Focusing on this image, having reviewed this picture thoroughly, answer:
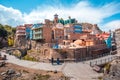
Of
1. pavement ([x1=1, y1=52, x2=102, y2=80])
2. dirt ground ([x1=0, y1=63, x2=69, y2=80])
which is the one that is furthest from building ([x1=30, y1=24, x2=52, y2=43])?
dirt ground ([x1=0, y1=63, x2=69, y2=80])

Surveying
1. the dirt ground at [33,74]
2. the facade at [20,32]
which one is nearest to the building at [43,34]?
the facade at [20,32]

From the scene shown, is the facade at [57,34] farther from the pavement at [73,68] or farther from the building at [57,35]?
the pavement at [73,68]

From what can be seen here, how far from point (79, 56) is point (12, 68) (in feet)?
46.0

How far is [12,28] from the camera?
305 ft

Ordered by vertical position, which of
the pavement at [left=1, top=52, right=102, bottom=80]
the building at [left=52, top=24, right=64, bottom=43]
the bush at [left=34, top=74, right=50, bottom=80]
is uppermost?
the building at [left=52, top=24, right=64, bottom=43]

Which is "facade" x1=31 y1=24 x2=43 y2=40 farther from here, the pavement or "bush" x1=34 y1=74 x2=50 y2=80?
"bush" x1=34 y1=74 x2=50 y2=80

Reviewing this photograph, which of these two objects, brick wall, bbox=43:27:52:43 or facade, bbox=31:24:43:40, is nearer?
brick wall, bbox=43:27:52:43

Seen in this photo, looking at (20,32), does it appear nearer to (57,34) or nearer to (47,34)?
(47,34)

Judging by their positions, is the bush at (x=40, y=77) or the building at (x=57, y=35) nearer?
the bush at (x=40, y=77)

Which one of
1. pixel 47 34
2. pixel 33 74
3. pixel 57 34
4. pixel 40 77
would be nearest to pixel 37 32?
pixel 47 34

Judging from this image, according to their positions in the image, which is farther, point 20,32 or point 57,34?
point 20,32

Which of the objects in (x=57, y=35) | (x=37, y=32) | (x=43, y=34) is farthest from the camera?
(x=57, y=35)

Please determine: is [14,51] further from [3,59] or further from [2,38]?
[2,38]

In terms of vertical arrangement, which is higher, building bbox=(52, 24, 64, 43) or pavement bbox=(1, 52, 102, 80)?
building bbox=(52, 24, 64, 43)
